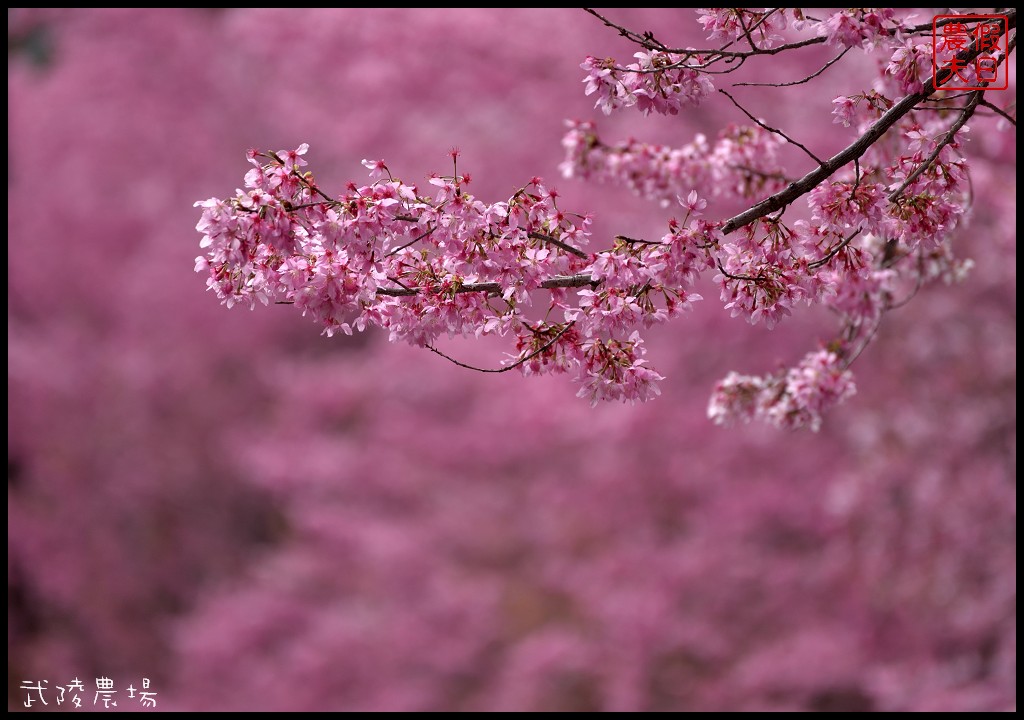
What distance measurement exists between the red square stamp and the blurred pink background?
263 centimetres

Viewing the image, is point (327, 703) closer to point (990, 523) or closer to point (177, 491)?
point (177, 491)

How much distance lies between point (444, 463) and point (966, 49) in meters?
5.13

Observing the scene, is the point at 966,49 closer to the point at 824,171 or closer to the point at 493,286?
the point at 824,171

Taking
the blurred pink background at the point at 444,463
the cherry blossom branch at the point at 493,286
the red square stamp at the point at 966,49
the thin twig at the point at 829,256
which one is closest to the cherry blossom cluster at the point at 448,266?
the cherry blossom branch at the point at 493,286

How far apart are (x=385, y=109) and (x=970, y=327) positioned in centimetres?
389

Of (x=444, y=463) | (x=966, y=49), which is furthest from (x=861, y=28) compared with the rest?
(x=444, y=463)

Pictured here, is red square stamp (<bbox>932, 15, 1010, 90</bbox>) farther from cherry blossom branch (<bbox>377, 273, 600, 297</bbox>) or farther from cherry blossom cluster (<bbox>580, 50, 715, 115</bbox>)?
cherry blossom branch (<bbox>377, 273, 600, 297</bbox>)

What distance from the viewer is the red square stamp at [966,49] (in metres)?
1.88

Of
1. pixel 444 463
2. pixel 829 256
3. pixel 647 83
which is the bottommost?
pixel 829 256

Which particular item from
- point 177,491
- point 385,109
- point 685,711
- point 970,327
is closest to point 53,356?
point 177,491

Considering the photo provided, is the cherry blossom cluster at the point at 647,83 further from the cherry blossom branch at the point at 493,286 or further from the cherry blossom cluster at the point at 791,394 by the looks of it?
the cherry blossom cluster at the point at 791,394

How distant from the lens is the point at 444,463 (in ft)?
21.9

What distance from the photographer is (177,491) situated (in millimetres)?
7172

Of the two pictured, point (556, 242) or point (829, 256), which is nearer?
point (556, 242)
